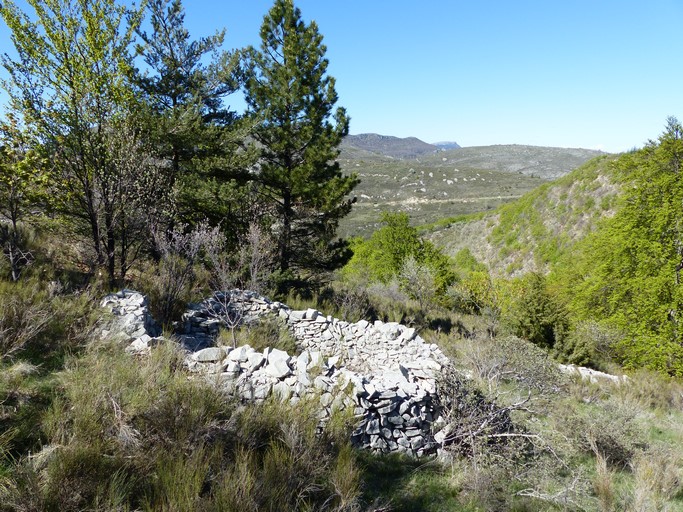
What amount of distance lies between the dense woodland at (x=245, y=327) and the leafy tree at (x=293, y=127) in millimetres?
71

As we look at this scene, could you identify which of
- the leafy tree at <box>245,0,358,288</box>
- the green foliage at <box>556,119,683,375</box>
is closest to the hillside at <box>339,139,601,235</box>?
the leafy tree at <box>245,0,358,288</box>

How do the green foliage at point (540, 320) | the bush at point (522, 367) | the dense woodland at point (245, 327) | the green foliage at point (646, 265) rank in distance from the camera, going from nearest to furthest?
the dense woodland at point (245, 327) < the bush at point (522, 367) < the green foliage at point (646, 265) < the green foliage at point (540, 320)

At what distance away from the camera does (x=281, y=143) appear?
39.8ft

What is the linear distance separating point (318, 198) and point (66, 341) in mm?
8538

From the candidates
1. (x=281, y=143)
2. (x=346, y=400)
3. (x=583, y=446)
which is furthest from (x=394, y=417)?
(x=281, y=143)

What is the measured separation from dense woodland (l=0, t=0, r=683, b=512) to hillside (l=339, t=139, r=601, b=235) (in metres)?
38.6

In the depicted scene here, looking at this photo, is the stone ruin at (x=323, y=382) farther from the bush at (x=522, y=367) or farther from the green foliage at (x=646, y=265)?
the green foliage at (x=646, y=265)

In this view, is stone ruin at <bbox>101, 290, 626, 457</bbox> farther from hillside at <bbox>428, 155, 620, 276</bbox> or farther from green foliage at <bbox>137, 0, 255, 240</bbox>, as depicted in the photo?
hillside at <bbox>428, 155, 620, 276</bbox>

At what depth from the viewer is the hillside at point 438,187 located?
6262 cm

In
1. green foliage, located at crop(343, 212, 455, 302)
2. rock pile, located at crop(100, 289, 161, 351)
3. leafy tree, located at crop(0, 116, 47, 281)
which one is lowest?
green foliage, located at crop(343, 212, 455, 302)

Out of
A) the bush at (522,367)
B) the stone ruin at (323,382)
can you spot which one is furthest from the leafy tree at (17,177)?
the bush at (522,367)

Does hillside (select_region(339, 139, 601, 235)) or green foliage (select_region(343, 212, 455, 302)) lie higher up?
hillside (select_region(339, 139, 601, 235))

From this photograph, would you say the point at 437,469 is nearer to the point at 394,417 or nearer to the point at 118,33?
the point at 394,417

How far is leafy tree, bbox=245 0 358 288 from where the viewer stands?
39.7ft
